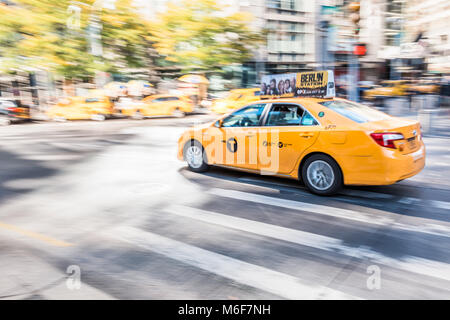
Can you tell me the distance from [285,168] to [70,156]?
23.4 ft

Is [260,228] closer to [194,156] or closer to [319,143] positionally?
[319,143]

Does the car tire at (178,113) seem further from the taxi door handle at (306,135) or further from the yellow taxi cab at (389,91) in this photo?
the taxi door handle at (306,135)

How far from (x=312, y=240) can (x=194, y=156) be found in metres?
4.32

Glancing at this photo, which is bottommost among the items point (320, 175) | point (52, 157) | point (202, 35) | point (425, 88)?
point (52, 157)

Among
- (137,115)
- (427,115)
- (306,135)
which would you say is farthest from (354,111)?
(137,115)

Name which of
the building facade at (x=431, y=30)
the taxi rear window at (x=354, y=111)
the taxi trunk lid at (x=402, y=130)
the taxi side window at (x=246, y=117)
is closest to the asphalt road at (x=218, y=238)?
the taxi trunk lid at (x=402, y=130)

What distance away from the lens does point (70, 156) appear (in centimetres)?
1141

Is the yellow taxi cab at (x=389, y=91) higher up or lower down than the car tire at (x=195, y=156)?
higher up

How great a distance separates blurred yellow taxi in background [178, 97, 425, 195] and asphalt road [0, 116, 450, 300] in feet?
1.44

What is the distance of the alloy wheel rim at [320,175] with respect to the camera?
21.0 feet

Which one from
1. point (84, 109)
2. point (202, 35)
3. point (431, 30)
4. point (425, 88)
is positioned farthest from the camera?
point (431, 30)

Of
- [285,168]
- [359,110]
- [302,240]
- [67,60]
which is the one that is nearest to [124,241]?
[302,240]

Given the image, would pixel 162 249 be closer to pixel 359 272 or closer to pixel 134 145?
pixel 359 272

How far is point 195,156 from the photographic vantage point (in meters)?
8.57
